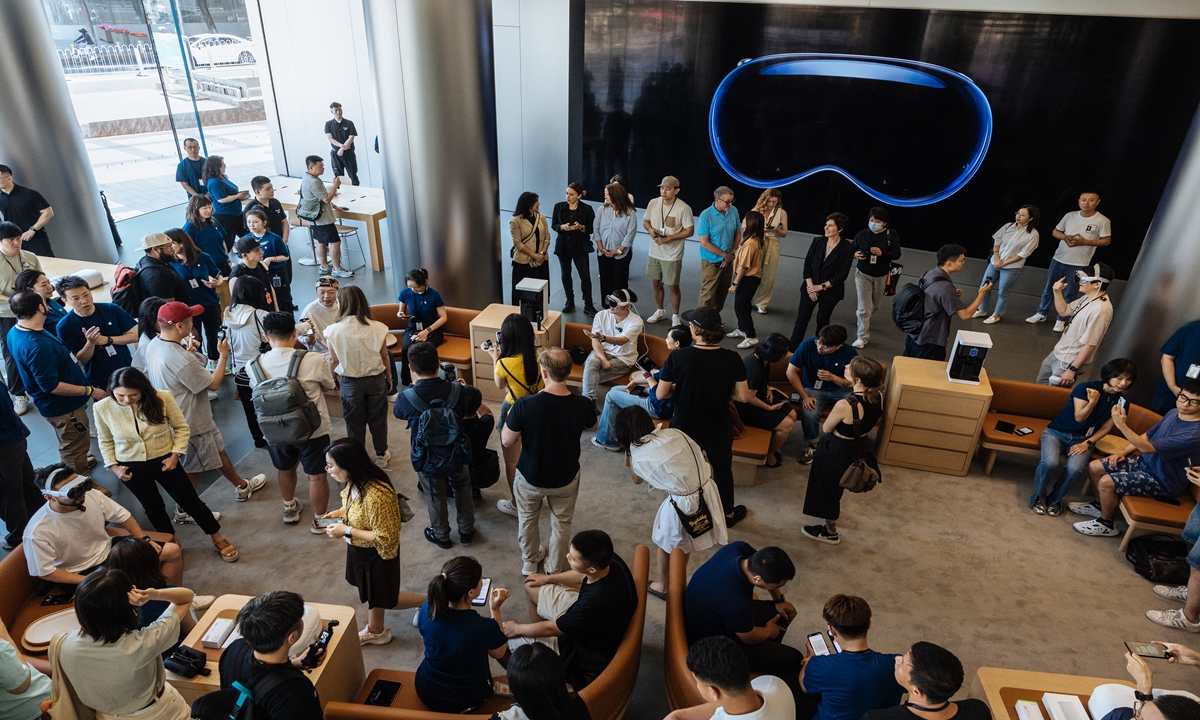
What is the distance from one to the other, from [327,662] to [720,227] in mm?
5563

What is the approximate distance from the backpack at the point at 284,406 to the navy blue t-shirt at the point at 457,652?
6.18 ft

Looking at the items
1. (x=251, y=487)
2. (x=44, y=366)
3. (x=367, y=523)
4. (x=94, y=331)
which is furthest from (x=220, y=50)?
(x=367, y=523)

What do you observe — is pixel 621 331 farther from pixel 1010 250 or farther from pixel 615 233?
pixel 1010 250

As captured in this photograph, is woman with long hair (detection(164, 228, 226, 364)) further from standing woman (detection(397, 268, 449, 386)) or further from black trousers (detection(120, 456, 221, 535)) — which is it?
black trousers (detection(120, 456, 221, 535))

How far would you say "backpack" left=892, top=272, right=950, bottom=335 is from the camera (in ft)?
20.1

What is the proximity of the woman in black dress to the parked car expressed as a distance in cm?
1189

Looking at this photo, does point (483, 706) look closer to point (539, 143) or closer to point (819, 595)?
point (819, 595)

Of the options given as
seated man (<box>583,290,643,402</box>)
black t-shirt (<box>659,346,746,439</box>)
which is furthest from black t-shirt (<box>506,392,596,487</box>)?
seated man (<box>583,290,643,402</box>)

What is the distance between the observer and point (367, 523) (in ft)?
11.8

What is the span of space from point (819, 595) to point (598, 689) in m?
2.06

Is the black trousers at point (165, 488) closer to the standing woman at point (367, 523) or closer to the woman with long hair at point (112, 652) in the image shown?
the standing woman at point (367, 523)

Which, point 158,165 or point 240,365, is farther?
point 158,165

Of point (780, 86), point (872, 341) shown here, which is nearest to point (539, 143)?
point (780, 86)

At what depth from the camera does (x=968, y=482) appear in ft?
18.9
